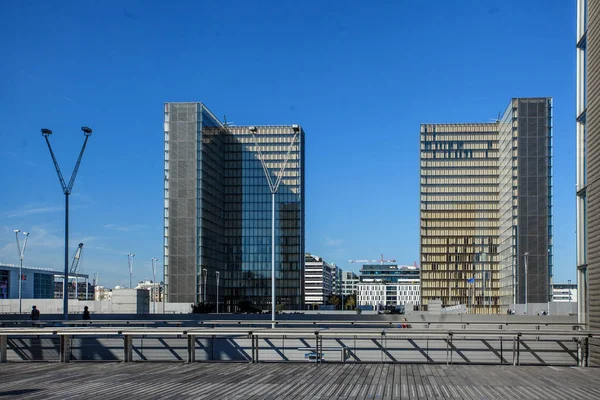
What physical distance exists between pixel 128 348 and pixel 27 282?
169739 millimetres

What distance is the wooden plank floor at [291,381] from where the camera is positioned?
41.9 ft

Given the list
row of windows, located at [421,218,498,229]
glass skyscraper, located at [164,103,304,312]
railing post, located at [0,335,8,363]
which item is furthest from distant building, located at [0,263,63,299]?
railing post, located at [0,335,8,363]

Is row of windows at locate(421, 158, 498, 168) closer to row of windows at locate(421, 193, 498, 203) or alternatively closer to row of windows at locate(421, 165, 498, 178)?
row of windows at locate(421, 165, 498, 178)

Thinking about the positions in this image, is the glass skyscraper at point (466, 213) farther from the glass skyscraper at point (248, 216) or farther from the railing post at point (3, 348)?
the railing post at point (3, 348)

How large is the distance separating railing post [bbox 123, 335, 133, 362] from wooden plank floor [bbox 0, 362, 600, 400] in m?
0.77

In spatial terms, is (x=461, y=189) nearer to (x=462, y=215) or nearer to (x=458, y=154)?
(x=462, y=215)

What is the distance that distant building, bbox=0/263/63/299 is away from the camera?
16360 centimetres

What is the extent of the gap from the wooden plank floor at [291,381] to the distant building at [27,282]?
14572cm

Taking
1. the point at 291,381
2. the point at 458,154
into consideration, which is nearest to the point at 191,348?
the point at 291,381

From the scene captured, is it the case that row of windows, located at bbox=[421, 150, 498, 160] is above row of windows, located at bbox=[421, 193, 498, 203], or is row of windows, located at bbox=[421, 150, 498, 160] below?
above

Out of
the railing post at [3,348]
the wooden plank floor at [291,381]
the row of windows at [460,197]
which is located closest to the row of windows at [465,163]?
the row of windows at [460,197]

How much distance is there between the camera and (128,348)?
19156mm

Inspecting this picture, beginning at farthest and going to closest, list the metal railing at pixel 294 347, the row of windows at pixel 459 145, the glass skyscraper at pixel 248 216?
the row of windows at pixel 459 145 → the glass skyscraper at pixel 248 216 → the metal railing at pixel 294 347

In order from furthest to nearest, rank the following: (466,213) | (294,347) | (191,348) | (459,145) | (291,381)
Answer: (466,213) < (459,145) < (294,347) < (191,348) < (291,381)
